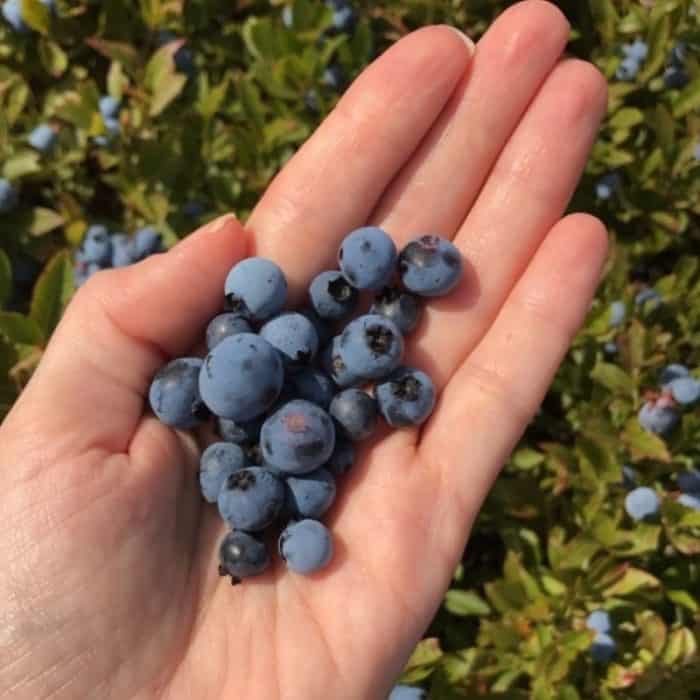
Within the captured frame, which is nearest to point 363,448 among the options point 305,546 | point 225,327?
point 305,546

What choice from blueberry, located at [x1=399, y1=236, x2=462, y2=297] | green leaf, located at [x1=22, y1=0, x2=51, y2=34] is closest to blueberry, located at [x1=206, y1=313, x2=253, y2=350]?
blueberry, located at [x1=399, y1=236, x2=462, y2=297]

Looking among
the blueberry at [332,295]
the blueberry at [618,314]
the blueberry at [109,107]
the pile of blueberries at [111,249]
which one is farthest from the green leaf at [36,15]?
the blueberry at [618,314]

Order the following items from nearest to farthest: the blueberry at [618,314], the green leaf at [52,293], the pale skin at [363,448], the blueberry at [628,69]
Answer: the pale skin at [363,448], the green leaf at [52,293], the blueberry at [618,314], the blueberry at [628,69]

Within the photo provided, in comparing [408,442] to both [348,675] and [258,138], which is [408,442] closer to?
[348,675]

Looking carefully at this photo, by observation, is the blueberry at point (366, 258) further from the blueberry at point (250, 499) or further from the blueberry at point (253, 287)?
the blueberry at point (250, 499)

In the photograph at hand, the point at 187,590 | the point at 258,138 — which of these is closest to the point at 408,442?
the point at 187,590

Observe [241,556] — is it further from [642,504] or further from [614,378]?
[614,378]
